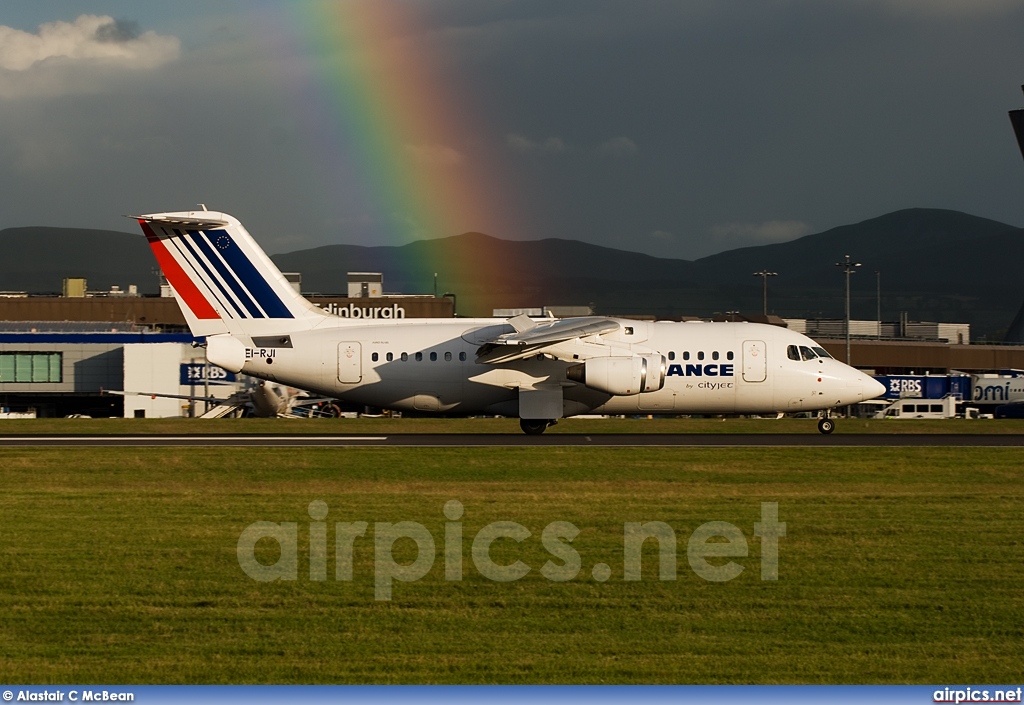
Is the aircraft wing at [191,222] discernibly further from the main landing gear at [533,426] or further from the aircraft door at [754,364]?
the aircraft door at [754,364]

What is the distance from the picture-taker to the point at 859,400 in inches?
1567

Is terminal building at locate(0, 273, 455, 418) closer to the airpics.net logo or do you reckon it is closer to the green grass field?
the green grass field

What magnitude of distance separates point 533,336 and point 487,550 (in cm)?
1966

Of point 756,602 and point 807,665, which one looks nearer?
point 807,665

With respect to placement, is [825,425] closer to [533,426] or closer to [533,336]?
[533,426]

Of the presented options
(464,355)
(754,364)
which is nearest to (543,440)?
(464,355)

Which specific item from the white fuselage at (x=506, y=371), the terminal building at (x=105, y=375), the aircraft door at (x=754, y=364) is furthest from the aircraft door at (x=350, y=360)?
the terminal building at (x=105, y=375)

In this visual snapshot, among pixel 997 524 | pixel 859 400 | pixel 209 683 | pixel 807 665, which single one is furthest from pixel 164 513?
pixel 859 400

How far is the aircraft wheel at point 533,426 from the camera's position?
39406mm

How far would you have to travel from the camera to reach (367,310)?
11500cm

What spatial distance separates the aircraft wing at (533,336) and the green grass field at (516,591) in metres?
10.7

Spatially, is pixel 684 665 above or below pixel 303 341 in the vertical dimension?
below

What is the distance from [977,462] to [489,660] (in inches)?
888

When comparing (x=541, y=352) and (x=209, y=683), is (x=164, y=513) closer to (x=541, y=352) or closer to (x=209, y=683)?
(x=209, y=683)
